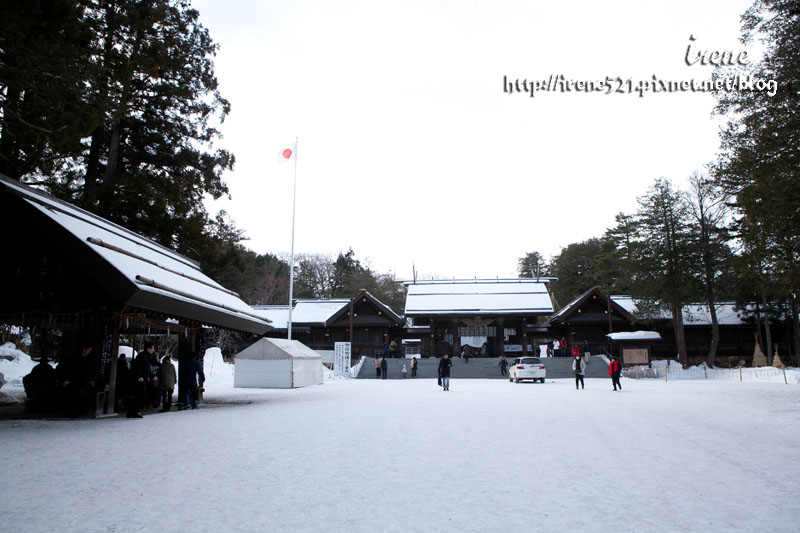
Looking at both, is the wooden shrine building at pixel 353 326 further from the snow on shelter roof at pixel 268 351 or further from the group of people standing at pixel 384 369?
the snow on shelter roof at pixel 268 351

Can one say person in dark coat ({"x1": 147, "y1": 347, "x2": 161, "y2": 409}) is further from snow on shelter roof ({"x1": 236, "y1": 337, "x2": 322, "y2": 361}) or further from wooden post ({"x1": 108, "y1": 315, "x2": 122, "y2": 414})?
snow on shelter roof ({"x1": 236, "y1": 337, "x2": 322, "y2": 361})

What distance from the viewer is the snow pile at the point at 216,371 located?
84.0ft

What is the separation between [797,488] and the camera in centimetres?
507

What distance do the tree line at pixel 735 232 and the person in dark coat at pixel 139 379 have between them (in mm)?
16314

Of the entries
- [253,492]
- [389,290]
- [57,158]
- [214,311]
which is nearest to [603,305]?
[389,290]

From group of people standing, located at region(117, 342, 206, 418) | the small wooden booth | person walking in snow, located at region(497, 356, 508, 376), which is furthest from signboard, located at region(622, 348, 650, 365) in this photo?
group of people standing, located at region(117, 342, 206, 418)

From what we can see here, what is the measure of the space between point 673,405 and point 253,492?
12045 mm

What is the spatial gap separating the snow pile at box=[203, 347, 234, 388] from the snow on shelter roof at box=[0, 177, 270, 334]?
1077 centimetres

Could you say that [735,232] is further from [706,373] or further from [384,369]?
[384,369]

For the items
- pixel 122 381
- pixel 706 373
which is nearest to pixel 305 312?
pixel 706 373

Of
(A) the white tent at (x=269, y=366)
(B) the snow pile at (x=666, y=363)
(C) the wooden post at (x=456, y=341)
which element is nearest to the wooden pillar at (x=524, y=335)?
(C) the wooden post at (x=456, y=341)

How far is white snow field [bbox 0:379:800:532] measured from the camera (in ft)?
13.7

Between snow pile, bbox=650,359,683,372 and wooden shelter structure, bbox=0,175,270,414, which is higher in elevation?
wooden shelter structure, bbox=0,175,270,414

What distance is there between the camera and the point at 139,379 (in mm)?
11547
